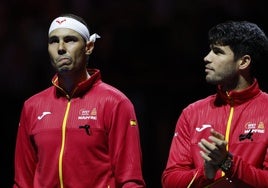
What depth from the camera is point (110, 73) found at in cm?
951

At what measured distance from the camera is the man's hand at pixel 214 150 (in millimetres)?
5953

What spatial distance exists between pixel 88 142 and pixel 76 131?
13cm

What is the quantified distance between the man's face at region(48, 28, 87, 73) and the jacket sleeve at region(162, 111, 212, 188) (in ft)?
2.89

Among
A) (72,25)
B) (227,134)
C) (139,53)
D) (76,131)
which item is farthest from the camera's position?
(139,53)

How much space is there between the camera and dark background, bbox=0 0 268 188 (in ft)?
29.2

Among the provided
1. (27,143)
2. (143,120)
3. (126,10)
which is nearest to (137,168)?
(27,143)

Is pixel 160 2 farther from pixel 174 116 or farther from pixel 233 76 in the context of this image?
pixel 233 76

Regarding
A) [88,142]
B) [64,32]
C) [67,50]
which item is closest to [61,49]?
[67,50]

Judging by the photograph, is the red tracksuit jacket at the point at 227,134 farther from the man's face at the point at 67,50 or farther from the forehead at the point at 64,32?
the forehead at the point at 64,32

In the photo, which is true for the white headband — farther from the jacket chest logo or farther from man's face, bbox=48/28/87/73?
the jacket chest logo

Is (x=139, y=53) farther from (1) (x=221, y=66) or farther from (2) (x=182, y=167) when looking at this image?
(2) (x=182, y=167)

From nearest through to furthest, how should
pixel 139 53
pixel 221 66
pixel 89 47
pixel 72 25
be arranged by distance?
pixel 221 66, pixel 72 25, pixel 89 47, pixel 139 53

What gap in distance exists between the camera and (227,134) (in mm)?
6441

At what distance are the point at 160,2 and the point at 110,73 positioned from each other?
3.60 feet
